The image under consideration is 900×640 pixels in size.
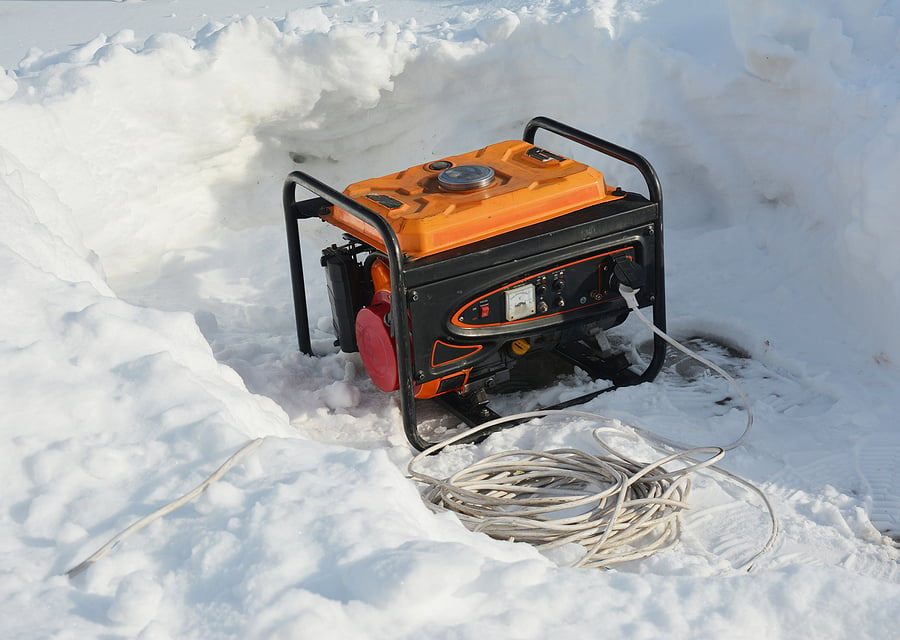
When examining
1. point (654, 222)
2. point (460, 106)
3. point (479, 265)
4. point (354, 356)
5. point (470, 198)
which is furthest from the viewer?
point (460, 106)

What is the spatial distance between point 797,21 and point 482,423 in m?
2.10

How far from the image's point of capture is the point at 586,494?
256cm

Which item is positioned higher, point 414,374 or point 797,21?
point 797,21

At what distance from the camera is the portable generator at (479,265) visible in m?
2.67

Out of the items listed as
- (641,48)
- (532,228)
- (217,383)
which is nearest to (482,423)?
(532,228)

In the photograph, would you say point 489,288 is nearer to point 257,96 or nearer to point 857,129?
point 857,129

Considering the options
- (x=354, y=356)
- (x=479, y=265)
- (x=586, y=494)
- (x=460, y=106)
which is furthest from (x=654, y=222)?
(x=460, y=106)

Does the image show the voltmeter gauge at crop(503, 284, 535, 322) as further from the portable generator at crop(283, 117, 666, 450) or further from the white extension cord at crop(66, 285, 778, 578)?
the white extension cord at crop(66, 285, 778, 578)

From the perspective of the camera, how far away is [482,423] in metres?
2.97

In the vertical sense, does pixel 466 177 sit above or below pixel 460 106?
above

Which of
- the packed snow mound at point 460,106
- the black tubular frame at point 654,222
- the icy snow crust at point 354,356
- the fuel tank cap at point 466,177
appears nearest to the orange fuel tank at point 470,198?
the fuel tank cap at point 466,177

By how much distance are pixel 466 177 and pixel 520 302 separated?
42cm

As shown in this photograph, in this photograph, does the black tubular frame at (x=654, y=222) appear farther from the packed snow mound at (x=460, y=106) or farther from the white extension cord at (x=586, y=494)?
the packed snow mound at (x=460, y=106)

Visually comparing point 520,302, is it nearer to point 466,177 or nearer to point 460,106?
point 466,177
